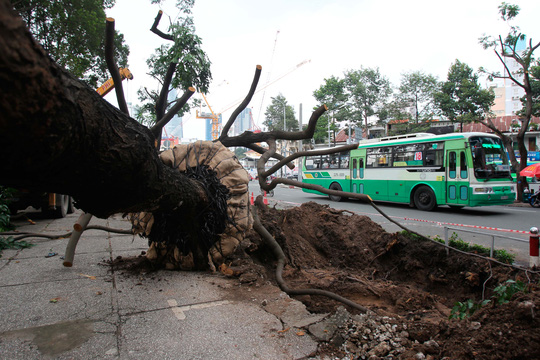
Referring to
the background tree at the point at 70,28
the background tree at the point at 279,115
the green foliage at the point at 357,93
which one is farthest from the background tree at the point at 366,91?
the background tree at the point at 70,28

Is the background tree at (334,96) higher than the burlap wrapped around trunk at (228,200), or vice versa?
the background tree at (334,96)

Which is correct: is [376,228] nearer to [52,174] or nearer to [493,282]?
[493,282]

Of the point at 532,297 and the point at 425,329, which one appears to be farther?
the point at 425,329

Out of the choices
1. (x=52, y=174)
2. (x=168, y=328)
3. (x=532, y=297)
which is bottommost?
(x=168, y=328)

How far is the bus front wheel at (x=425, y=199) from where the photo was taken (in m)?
12.0

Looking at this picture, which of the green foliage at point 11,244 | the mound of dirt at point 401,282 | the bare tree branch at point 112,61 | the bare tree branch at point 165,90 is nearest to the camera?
the mound of dirt at point 401,282

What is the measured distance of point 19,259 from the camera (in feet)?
14.0

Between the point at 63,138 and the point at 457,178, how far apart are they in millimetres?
12284

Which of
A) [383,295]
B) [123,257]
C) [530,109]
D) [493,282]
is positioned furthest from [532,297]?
[530,109]

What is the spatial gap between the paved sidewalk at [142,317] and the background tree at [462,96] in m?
21.2

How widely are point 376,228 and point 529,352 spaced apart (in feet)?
12.6

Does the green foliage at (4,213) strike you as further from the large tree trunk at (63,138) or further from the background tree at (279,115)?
the background tree at (279,115)

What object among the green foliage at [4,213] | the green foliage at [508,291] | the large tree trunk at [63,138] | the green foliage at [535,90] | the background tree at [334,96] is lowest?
the green foliage at [508,291]

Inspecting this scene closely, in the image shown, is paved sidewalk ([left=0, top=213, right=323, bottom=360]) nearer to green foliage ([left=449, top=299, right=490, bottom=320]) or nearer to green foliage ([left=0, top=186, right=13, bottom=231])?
green foliage ([left=449, top=299, right=490, bottom=320])
